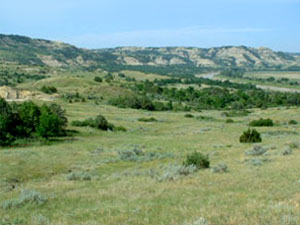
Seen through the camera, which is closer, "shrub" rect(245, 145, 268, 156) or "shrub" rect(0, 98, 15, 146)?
"shrub" rect(245, 145, 268, 156)

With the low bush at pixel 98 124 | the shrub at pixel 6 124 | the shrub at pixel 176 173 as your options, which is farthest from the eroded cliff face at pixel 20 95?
the shrub at pixel 176 173

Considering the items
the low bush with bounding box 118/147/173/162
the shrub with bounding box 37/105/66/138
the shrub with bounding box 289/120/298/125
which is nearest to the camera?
the low bush with bounding box 118/147/173/162

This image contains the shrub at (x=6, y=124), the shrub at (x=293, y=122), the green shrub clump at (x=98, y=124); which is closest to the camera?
the shrub at (x=6, y=124)

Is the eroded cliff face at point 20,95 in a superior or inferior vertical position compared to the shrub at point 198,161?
inferior

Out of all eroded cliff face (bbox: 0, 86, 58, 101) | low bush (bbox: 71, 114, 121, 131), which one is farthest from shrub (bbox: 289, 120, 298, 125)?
eroded cliff face (bbox: 0, 86, 58, 101)

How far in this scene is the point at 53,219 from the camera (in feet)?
29.6

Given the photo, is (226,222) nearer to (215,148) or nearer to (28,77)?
(215,148)

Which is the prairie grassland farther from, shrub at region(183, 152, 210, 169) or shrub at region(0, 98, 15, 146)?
shrub at region(0, 98, 15, 146)

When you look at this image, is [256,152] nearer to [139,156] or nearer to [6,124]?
[139,156]

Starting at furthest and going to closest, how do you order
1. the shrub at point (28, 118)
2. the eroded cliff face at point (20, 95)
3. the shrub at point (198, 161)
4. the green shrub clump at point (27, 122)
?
the eroded cliff face at point (20, 95) < the shrub at point (28, 118) < the green shrub clump at point (27, 122) < the shrub at point (198, 161)

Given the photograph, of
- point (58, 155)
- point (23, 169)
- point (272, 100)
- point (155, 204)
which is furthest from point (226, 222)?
point (272, 100)

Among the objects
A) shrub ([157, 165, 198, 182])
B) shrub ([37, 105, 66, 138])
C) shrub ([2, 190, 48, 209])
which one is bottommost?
shrub ([37, 105, 66, 138])

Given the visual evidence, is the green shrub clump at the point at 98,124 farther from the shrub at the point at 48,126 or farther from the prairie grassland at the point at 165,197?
the prairie grassland at the point at 165,197

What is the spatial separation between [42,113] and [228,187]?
30515 mm
